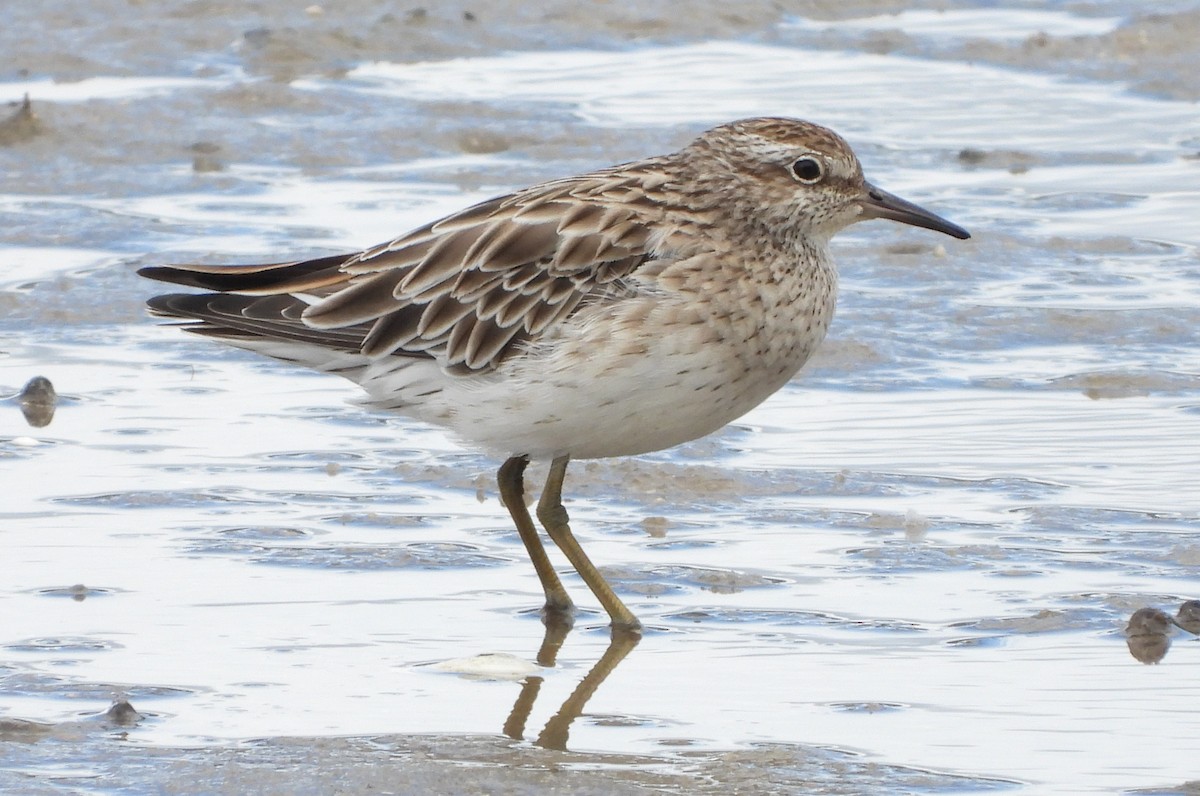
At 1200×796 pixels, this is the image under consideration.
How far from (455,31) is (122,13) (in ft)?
8.28

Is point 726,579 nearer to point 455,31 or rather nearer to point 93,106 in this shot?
point 93,106

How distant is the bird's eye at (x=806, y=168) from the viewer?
8.20 metres

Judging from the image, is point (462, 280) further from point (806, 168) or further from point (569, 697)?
point (569, 697)

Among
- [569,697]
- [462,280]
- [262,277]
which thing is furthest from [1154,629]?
[262,277]

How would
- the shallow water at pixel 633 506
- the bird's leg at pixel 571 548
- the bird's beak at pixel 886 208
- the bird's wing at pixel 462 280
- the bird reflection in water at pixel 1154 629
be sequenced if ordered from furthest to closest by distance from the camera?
the bird's beak at pixel 886 208 → the bird's wing at pixel 462 280 → the bird's leg at pixel 571 548 → the bird reflection in water at pixel 1154 629 → the shallow water at pixel 633 506

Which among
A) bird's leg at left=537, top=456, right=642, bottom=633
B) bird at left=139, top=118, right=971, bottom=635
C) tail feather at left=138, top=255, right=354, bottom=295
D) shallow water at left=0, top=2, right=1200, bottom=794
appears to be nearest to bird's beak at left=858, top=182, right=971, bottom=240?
bird at left=139, top=118, right=971, bottom=635

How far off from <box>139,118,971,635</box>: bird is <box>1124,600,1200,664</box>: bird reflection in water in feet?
4.78

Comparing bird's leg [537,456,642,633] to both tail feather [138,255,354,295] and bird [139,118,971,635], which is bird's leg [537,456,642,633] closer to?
bird [139,118,971,635]

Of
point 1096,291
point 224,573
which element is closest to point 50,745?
point 224,573

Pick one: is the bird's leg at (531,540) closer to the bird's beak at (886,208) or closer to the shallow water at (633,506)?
the shallow water at (633,506)

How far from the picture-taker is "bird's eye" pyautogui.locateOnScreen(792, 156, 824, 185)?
820 centimetres

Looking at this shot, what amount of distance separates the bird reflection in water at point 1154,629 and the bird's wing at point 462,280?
2041 mm

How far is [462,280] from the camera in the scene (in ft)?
27.1

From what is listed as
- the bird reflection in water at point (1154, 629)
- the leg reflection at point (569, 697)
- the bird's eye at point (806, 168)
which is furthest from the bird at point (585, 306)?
the bird reflection in water at point (1154, 629)
